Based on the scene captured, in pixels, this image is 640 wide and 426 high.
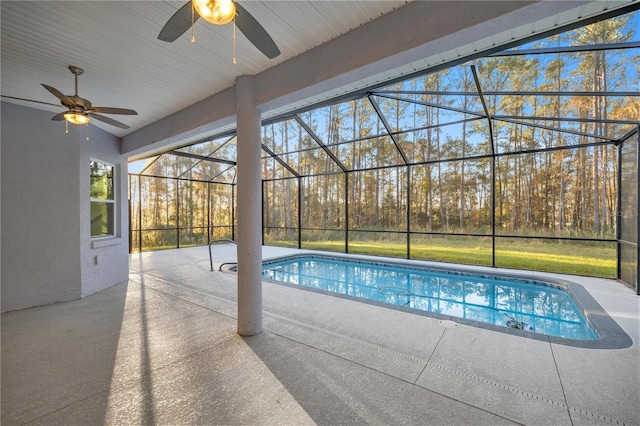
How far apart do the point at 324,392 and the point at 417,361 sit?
93cm

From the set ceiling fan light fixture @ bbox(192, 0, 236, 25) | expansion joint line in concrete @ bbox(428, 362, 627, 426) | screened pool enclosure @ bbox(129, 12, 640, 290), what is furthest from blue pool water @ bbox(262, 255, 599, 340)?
ceiling fan light fixture @ bbox(192, 0, 236, 25)

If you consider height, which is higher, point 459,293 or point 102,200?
point 102,200

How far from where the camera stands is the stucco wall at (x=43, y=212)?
3.72 m

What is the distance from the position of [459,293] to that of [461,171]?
754cm

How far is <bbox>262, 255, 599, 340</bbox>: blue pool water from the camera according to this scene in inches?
158

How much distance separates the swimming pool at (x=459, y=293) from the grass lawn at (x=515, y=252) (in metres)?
1.33

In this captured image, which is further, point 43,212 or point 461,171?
point 461,171

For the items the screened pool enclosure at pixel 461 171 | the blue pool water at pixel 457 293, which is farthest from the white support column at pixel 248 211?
the blue pool water at pixel 457 293

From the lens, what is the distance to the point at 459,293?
212 inches

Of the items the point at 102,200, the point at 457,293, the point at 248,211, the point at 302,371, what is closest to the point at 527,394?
the point at 302,371

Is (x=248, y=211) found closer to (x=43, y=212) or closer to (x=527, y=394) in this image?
(x=527, y=394)

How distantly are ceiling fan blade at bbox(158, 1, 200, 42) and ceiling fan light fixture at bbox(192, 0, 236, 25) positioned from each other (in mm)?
145

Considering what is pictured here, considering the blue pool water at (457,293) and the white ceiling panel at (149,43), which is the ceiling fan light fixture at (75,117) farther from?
the blue pool water at (457,293)

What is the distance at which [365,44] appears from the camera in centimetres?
220
